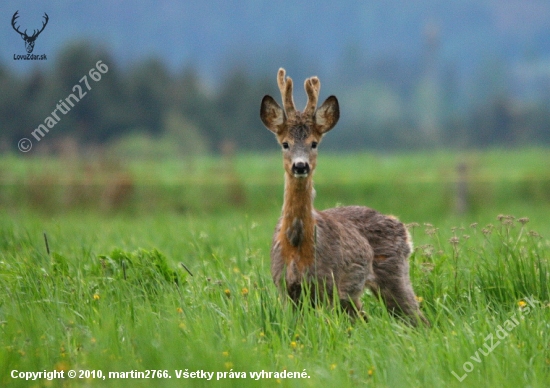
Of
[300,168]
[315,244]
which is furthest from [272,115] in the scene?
[315,244]

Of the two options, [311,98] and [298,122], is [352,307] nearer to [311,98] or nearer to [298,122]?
[298,122]

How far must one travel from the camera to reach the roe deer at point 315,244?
625 centimetres

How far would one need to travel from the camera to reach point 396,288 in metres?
6.77

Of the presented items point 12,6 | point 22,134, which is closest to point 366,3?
point 12,6

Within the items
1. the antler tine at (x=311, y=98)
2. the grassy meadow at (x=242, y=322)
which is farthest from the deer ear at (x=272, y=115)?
the grassy meadow at (x=242, y=322)

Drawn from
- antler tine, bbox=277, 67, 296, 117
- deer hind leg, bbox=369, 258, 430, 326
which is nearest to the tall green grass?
deer hind leg, bbox=369, 258, 430, 326

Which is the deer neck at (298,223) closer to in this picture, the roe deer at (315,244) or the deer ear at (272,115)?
the roe deer at (315,244)

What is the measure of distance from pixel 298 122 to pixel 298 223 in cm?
75

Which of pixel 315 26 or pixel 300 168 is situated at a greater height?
pixel 315 26

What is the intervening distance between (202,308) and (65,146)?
16274 mm

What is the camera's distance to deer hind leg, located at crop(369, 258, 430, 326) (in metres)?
6.70

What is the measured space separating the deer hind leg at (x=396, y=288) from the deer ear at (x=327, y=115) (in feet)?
3.95

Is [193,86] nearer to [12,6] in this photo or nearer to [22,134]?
[22,134]

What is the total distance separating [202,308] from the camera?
5801 millimetres
